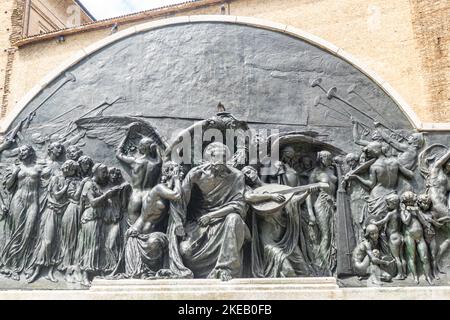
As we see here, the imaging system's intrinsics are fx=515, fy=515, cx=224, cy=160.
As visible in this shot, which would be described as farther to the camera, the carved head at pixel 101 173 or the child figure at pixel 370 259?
the carved head at pixel 101 173

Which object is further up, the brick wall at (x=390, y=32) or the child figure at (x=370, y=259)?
the brick wall at (x=390, y=32)

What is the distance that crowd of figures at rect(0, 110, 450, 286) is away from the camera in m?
6.69

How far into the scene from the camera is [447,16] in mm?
8664

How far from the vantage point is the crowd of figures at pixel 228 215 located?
6688 mm

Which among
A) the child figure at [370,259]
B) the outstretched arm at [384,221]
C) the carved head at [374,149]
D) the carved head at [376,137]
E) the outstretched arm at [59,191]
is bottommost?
the child figure at [370,259]

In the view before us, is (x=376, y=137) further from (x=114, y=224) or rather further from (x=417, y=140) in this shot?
(x=114, y=224)

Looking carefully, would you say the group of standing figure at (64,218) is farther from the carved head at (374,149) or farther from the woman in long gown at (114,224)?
the carved head at (374,149)

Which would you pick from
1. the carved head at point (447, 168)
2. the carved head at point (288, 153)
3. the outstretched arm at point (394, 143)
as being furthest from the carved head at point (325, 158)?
the carved head at point (447, 168)

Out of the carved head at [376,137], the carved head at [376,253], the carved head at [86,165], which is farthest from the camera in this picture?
the carved head at [86,165]

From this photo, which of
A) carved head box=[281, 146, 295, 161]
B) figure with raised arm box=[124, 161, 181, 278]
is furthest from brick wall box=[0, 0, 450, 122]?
figure with raised arm box=[124, 161, 181, 278]

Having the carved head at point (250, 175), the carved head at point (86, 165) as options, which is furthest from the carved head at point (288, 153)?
the carved head at point (86, 165)

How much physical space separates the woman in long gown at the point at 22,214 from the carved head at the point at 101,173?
0.92 metres

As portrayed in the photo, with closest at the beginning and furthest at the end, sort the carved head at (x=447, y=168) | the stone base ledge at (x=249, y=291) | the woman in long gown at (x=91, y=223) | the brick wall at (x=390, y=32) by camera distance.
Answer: the stone base ledge at (x=249, y=291) → the carved head at (x=447, y=168) → the woman in long gown at (x=91, y=223) → the brick wall at (x=390, y=32)

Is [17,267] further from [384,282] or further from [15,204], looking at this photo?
[384,282]
